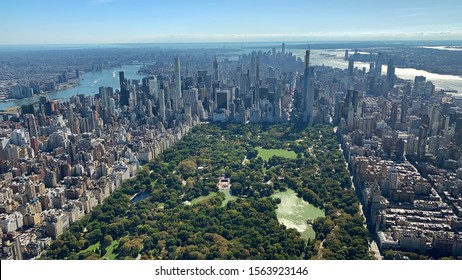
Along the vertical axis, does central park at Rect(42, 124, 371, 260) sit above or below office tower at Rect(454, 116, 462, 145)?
below

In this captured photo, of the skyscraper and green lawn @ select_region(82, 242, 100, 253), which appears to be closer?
green lawn @ select_region(82, 242, 100, 253)

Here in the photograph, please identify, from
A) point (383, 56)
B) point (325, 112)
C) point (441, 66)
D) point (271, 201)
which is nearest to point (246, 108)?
point (325, 112)

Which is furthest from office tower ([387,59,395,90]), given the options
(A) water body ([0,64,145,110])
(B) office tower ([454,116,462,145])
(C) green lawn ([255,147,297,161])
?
(A) water body ([0,64,145,110])

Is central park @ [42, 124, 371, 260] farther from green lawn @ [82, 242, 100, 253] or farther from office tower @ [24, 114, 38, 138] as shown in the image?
office tower @ [24, 114, 38, 138]

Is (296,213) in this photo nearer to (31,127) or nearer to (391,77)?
(31,127)

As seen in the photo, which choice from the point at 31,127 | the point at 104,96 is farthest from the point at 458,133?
the point at 104,96
